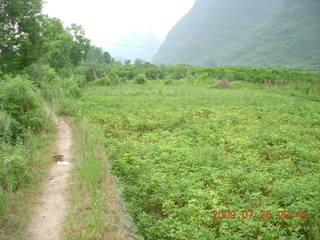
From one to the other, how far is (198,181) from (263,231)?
1854mm

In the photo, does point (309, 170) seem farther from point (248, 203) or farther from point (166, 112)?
point (166, 112)

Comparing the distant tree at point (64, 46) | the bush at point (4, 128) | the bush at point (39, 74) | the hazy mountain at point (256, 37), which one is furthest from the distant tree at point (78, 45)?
the hazy mountain at point (256, 37)

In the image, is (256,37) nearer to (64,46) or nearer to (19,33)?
(64,46)

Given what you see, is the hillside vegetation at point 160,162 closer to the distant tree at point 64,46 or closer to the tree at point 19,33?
the tree at point 19,33

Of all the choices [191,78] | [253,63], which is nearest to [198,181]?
[191,78]

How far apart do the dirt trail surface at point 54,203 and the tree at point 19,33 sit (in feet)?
28.8

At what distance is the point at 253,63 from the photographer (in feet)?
227

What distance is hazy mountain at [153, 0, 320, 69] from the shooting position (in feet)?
214

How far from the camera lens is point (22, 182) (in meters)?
5.62

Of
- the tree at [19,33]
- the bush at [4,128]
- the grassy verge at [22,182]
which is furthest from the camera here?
the tree at [19,33]

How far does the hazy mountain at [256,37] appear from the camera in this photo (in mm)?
65312
